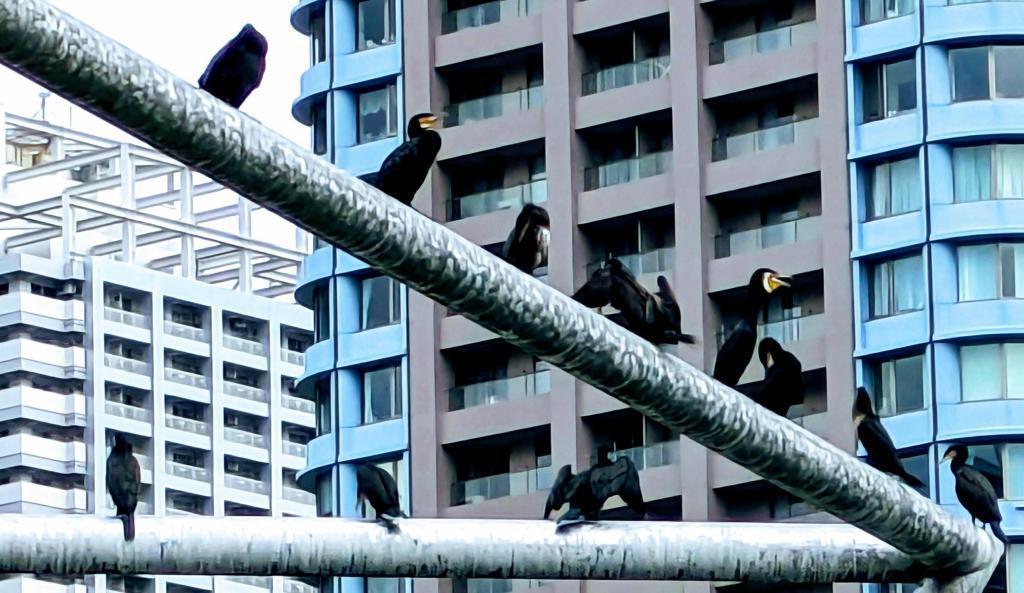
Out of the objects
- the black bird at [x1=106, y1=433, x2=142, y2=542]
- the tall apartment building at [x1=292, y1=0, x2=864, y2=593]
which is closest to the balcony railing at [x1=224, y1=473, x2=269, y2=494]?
the tall apartment building at [x1=292, y1=0, x2=864, y2=593]

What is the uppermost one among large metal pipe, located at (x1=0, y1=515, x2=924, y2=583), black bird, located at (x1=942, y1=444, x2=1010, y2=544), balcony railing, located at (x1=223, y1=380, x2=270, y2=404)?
balcony railing, located at (x1=223, y1=380, x2=270, y2=404)

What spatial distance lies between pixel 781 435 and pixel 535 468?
226 feet

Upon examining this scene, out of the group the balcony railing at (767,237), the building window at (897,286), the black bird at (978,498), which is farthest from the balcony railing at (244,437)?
the black bird at (978,498)

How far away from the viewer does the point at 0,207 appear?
463 feet

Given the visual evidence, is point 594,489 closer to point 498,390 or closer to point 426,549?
point 426,549

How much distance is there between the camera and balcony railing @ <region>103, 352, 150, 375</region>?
145 m

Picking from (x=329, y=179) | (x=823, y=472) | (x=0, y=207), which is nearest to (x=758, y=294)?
(x=823, y=472)

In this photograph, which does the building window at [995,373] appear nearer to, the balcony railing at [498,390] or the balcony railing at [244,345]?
the balcony railing at [498,390]

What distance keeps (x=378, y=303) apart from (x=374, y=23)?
6698 mm

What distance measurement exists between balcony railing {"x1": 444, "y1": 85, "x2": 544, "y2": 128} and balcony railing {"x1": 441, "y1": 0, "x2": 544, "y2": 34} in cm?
173

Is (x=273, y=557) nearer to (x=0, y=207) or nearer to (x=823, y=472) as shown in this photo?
(x=823, y=472)

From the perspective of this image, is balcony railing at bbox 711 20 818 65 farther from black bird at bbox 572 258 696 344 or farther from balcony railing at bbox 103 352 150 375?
balcony railing at bbox 103 352 150 375

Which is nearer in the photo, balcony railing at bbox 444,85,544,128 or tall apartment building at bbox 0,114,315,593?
balcony railing at bbox 444,85,544,128

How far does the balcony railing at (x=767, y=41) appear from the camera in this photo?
3135 inches
